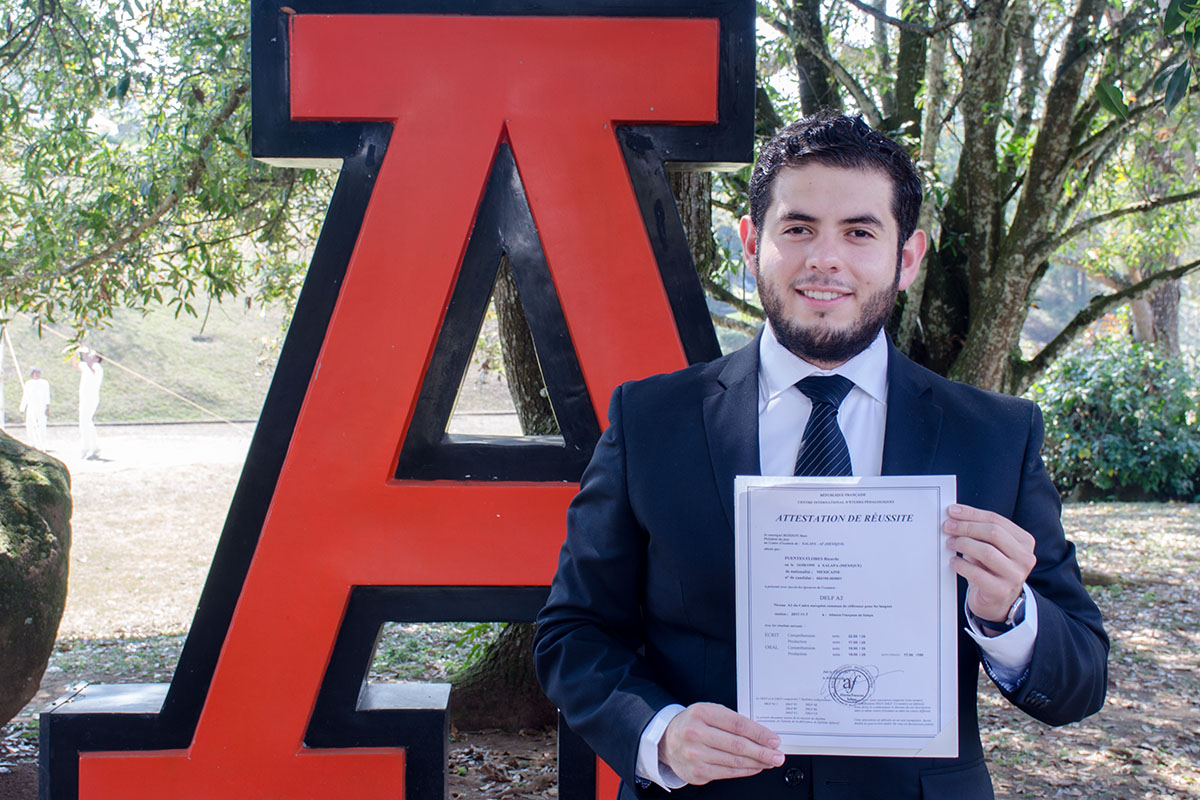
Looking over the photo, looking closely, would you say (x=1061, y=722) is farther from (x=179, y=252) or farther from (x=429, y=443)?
(x=179, y=252)

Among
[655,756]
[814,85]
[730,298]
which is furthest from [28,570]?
[814,85]

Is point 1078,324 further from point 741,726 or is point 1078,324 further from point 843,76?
point 741,726

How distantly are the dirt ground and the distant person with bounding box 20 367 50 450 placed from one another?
3140mm

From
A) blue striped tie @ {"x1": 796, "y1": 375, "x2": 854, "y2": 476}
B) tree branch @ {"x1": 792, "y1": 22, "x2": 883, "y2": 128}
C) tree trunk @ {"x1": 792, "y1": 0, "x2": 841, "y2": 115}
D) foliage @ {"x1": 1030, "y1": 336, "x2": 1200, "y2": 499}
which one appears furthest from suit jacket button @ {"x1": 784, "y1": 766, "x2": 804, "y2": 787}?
foliage @ {"x1": 1030, "y1": 336, "x2": 1200, "y2": 499}

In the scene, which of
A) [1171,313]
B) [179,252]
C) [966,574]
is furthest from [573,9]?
[1171,313]

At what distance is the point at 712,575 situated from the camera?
177 centimetres

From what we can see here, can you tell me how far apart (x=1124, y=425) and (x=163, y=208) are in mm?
12199

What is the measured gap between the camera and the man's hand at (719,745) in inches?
61.1

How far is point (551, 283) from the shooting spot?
2.94 m

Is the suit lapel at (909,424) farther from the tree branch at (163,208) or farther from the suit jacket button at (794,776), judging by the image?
the tree branch at (163,208)

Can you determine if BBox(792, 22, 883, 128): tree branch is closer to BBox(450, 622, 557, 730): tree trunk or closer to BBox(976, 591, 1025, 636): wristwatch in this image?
BBox(450, 622, 557, 730): tree trunk

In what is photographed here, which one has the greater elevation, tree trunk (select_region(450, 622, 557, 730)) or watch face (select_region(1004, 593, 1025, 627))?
watch face (select_region(1004, 593, 1025, 627))

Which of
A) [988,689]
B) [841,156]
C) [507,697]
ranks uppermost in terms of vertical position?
[841,156]

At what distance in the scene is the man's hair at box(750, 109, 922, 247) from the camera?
1.82m
